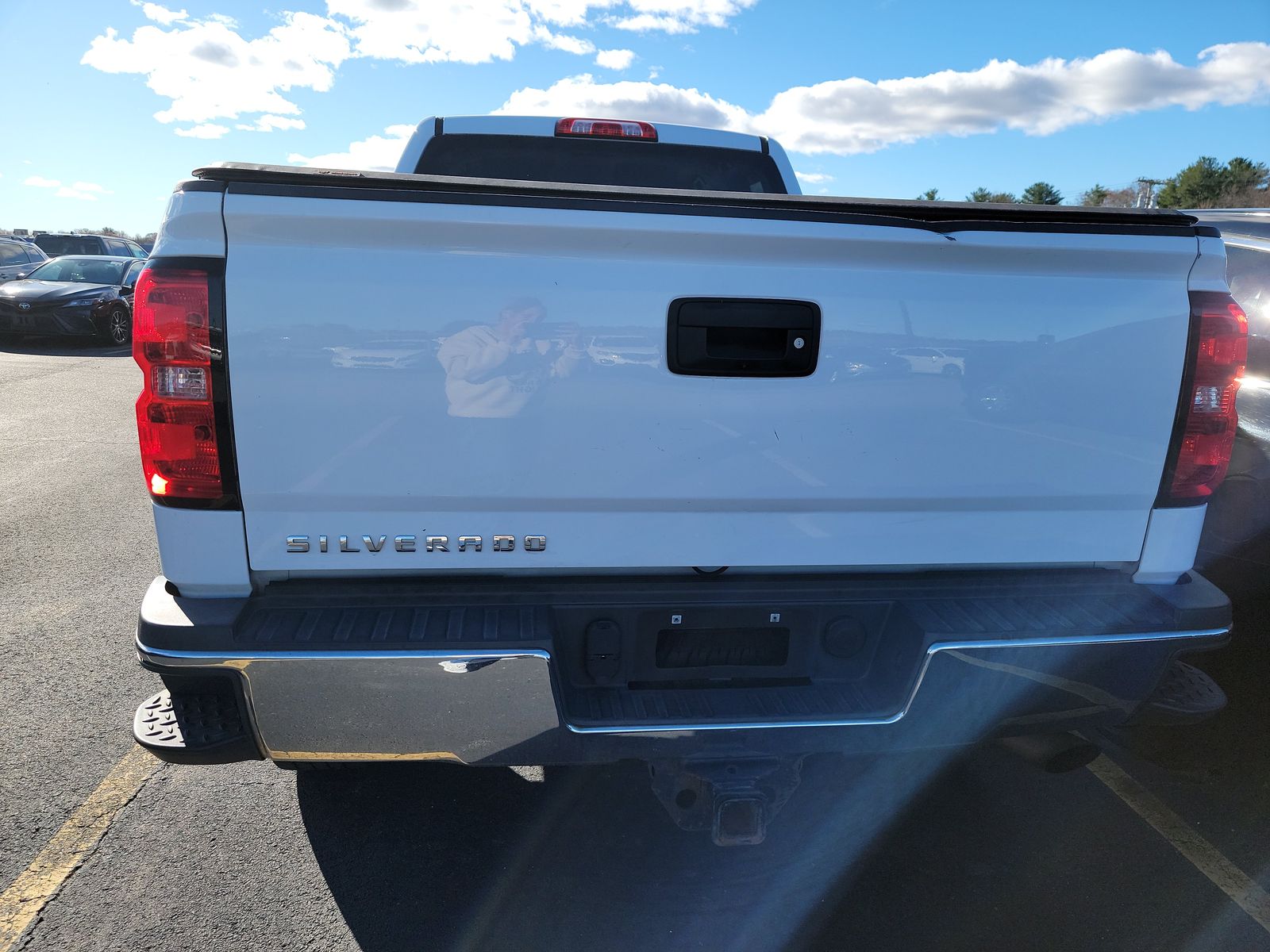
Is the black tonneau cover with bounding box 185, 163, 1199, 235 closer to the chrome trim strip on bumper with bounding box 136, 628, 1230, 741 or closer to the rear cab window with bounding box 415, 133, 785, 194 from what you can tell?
the chrome trim strip on bumper with bounding box 136, 628, 1230, 741

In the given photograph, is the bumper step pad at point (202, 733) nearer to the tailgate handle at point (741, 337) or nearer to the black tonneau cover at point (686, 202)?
the black tonneau cover at point (686, 202)

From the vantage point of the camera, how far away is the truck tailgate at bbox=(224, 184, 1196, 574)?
79.4 inches

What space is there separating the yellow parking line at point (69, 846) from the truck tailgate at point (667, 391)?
55.3 inches

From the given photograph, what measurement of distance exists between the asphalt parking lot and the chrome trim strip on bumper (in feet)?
1.35

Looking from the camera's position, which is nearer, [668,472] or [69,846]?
[668,472]

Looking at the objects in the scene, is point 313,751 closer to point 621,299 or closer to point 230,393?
point 230,393

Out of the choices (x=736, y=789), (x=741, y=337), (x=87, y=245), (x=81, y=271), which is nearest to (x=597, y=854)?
(x=736, y=789)

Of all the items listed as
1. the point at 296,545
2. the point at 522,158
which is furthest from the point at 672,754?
the point at 522,158

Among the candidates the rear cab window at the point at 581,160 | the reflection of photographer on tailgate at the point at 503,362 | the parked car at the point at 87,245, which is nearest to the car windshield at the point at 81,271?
the parked car at the point at 87,245

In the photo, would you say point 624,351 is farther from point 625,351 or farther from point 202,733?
point 202,733

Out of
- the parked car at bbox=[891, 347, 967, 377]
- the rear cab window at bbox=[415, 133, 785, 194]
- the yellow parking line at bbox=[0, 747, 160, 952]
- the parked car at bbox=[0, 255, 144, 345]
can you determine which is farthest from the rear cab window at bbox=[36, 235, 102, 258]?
the parked car at bbox=[891, 347, 967, 377]

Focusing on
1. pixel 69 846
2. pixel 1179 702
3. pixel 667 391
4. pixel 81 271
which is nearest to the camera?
pixel 667 391

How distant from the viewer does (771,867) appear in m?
2.88

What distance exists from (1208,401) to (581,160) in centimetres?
289
